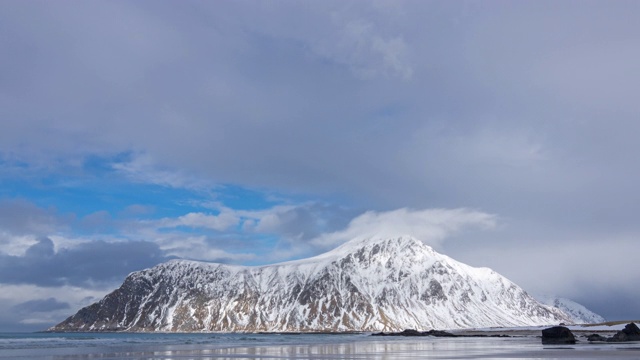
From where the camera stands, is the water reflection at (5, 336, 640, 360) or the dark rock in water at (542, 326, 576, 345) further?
the dark rock in water at (542, 326, 576, 345)

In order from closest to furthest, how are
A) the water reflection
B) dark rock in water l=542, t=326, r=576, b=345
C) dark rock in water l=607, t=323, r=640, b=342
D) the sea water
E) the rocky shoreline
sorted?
the water reflection
the sea water
dark rock in water l=607, t=323, r=640, b=342
the rocky shoreline
dark rock in water l=542, t=326, r=576, b=345

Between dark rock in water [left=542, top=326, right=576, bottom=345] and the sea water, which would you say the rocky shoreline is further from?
the sea water

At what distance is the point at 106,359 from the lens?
6725 cm

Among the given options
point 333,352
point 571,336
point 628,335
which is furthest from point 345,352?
point 628,335

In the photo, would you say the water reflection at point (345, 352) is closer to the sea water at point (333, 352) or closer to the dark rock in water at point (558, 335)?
the sea water at point (333, 352)

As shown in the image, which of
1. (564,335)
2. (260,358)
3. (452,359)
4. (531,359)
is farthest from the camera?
(564,335)

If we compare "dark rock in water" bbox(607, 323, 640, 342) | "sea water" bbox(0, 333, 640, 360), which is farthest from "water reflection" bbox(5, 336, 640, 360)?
"dark rock in water" bbox(607, 323, 640, 342)

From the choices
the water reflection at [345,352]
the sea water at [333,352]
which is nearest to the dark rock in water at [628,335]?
the sea water at [333,352]

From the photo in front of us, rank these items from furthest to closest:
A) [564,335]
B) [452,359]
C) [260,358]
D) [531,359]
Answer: [564,335], [260,358], [452,359], [531,359]

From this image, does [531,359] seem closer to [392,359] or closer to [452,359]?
[452,359]

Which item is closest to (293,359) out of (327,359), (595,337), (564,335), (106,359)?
(327,359)

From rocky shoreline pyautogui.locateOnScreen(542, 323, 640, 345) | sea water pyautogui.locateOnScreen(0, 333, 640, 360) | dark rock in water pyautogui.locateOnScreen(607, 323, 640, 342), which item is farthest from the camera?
rocky shoreline pyautogui.locateOnScreen(542, 323, 640, 345)

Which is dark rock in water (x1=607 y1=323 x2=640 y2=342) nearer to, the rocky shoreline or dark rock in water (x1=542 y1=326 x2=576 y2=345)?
the rocky shoreline

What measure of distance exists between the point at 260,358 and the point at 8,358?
33.1m
